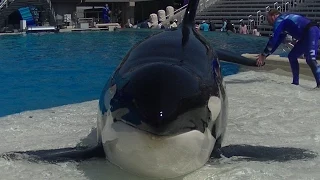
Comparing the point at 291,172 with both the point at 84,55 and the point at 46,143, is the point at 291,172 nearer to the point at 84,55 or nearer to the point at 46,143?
the point at 46,143

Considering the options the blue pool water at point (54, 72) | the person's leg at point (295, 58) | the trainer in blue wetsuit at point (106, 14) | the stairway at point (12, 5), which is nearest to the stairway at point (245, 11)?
the blue pool water at point (54, 72)

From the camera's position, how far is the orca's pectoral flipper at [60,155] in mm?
3320

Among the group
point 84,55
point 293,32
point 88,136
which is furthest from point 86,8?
point 88,136

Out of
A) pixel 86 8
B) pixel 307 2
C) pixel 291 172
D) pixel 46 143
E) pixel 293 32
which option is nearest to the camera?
pixel 291 172

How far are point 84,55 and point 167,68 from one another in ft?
42.4

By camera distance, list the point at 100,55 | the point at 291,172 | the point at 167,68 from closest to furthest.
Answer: the point at 167,68 < the point at 291,172 < the point at 100,55

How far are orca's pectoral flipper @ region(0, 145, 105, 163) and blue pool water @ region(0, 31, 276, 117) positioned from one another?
417 cm

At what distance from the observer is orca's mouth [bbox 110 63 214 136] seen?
2413 mm

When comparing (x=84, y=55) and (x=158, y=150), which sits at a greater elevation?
(x=158, y=150)

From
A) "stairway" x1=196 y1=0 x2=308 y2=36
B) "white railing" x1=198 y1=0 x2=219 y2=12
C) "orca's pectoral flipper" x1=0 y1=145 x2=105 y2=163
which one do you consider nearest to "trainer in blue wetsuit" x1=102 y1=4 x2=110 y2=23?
"white railing" x1=198 y1=0 x2=219 y2=12

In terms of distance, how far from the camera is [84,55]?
606 inches

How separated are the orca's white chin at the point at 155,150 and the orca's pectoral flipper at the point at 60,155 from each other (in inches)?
17.8

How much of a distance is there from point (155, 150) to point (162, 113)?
0.19 m

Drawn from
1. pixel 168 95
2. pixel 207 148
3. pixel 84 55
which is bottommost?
pixel 84 55
